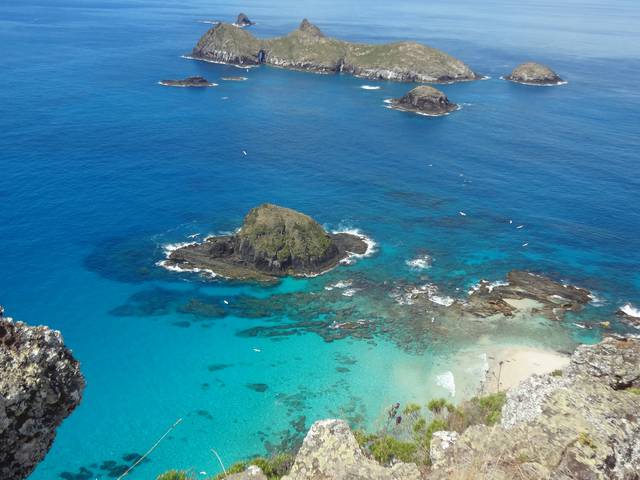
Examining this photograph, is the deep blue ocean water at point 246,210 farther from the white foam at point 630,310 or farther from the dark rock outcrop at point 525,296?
the dark rock outcrop at point 525,296

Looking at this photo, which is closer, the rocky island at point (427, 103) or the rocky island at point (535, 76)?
the rocky island at point (427, 103)

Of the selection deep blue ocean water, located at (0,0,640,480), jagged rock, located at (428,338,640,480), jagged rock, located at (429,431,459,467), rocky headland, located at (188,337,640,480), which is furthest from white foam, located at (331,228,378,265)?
jagged rock, located at (429,431,459,467)

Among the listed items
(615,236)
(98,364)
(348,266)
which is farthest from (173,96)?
(615,236)

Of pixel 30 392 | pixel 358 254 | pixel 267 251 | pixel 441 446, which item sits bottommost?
pixel 358 254

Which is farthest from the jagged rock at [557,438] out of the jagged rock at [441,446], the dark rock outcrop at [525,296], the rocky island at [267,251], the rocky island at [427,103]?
the rocky island at [427,103]

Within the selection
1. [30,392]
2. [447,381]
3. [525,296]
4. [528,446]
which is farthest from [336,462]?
[525,296]

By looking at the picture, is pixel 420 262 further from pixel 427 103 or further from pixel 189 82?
pixel 189 82
